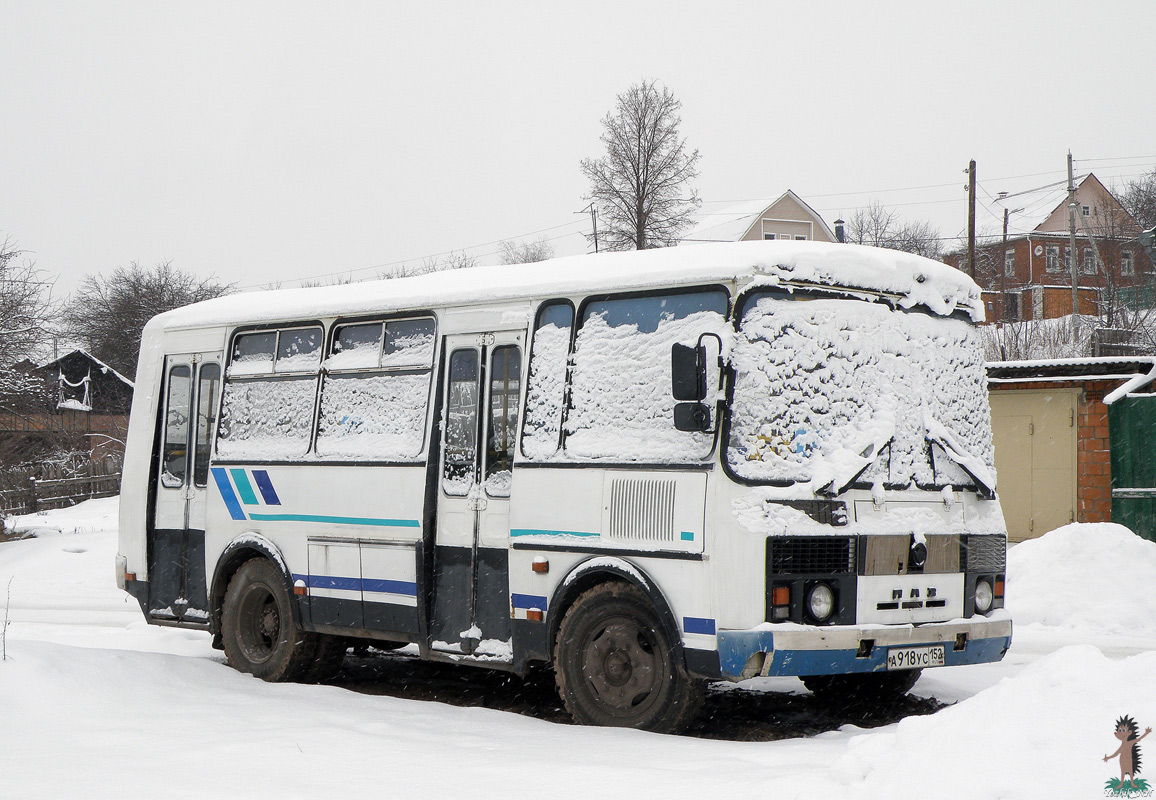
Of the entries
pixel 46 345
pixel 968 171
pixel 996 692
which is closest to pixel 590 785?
pixel 996 692

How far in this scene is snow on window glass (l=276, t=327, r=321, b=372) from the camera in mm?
10180

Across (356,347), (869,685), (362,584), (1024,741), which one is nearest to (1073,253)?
(869,685)

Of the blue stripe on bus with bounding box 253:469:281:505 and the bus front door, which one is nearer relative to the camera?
the bus front door

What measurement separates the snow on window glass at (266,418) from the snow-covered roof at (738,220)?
2353 inches

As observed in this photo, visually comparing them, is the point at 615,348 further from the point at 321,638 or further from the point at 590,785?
the point at 321,638

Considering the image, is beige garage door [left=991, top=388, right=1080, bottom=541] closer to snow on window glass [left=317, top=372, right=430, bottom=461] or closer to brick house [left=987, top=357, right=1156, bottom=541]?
brick house [left=987, top=357, right=1156, bottom=541]

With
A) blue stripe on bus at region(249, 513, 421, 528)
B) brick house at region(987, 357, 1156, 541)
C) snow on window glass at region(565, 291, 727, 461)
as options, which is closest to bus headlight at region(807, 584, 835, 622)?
snow on window glass at region(565, 291, 727, 461)

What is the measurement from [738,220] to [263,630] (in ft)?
209

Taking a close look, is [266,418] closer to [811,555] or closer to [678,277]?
[678,277]

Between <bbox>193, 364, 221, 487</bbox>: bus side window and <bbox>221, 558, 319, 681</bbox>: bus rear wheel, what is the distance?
0.96 m

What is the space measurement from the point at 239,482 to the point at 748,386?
5.09m

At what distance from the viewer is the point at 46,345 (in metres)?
29.0

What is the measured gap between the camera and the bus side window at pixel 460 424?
883cm

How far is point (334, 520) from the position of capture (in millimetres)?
9727
